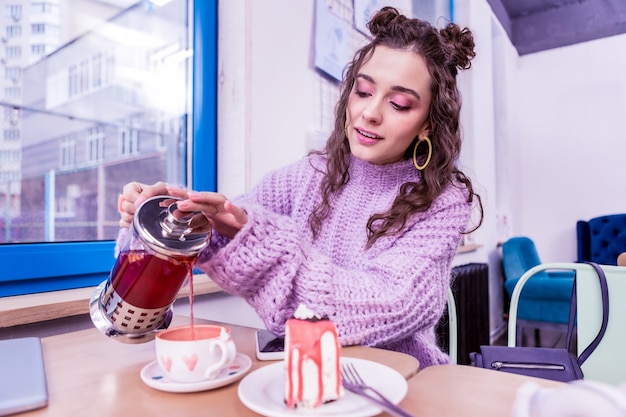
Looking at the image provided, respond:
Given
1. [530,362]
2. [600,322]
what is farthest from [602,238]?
[530,362]

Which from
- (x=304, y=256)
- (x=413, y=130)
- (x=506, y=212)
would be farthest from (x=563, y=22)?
(x=304, y=256)

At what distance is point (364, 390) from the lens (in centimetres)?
45

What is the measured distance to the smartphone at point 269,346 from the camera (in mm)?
627

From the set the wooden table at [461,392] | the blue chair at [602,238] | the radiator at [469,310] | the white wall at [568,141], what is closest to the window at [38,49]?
the wooden table at [461,392]

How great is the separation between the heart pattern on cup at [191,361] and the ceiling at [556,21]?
415 centimetres

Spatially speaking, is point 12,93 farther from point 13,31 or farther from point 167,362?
point 167,362

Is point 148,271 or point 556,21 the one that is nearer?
point 148,271

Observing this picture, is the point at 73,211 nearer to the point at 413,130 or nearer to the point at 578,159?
the point at 413,130

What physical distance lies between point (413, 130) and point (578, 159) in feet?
13.2

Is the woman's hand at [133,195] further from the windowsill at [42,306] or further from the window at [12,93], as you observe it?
the window at [12,93]

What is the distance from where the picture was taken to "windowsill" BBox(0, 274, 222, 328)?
81 cm

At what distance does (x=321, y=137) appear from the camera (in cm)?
160

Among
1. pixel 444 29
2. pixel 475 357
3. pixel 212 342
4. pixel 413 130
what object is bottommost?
pixel 475 357

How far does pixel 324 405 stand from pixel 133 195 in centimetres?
47
